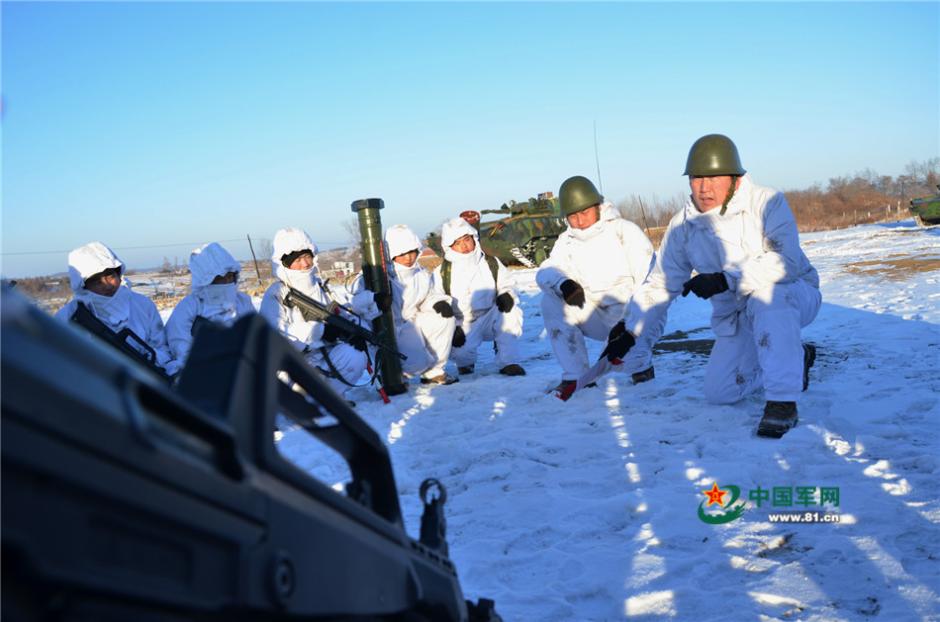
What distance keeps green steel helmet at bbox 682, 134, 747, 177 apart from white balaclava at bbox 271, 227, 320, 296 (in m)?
3.15

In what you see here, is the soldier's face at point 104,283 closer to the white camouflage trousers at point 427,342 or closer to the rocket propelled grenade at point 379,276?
the rocket propelled grenade at point 379,276

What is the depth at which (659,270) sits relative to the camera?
16.6 ft

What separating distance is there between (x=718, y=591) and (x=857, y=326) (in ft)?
17.0

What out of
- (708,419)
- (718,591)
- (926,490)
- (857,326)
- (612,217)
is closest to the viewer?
(718,591)

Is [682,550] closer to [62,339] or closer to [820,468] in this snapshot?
[820,468]

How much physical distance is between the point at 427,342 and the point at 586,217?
1.88 meters

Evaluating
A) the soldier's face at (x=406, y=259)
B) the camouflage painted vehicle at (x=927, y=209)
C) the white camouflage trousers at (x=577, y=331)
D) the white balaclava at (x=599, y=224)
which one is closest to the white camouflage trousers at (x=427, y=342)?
the soldier's face at (x=406, y=259)

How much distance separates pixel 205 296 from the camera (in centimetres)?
573

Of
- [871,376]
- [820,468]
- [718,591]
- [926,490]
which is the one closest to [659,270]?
[871,376]

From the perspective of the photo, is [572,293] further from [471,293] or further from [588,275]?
[471,293]

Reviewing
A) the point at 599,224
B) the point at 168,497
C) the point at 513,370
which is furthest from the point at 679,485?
the point at 513,370

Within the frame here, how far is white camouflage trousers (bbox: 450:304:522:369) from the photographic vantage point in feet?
22.6

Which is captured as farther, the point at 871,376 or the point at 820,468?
the point at 871,376

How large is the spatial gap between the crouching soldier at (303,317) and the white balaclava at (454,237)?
136 cm
